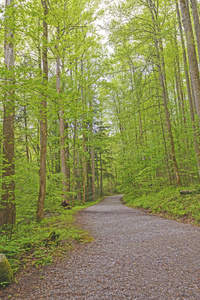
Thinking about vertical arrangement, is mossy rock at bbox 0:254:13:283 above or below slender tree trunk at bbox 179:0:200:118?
below

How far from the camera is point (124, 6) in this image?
9.18 m

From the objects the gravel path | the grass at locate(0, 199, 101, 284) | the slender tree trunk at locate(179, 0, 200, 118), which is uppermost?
the slender tree trunk at locate(179, 0, 200, 118)

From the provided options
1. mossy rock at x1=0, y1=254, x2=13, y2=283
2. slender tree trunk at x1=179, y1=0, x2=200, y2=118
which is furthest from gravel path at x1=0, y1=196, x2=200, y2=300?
slender tree trunk at x1=179, y1=0, x2=200, y2=118

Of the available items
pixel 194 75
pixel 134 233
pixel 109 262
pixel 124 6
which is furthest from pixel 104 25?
pixel 109 262

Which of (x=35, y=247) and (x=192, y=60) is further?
(x=192, y=60)

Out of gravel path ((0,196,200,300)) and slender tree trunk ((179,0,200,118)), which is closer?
gravel path ((0,196,200,300))

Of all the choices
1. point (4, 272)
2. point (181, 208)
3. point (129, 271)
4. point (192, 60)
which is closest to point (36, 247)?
point (4, 272)

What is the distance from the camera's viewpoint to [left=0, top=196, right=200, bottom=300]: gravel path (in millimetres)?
2613

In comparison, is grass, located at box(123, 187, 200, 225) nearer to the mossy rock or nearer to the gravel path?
the gravel path

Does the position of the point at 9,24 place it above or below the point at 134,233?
above

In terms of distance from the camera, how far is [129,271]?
319 centimetres

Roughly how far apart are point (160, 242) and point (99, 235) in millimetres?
1827

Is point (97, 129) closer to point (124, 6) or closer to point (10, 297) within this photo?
point (124, 6)

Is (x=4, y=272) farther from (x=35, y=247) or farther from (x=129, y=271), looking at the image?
(x=129, y=271)
